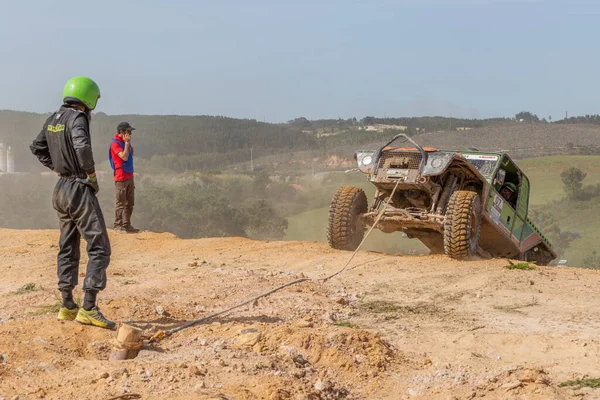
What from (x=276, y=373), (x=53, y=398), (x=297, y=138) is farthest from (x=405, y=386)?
(x=297, y=138)

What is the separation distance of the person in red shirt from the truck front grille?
4.99 metres

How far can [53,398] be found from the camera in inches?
189

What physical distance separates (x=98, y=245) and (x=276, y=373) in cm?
213

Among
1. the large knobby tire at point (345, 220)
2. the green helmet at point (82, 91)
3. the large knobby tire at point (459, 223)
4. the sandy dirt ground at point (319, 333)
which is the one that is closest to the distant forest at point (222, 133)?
the large knobby tire at point (345, 220)

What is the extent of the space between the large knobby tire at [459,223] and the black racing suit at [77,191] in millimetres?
6400

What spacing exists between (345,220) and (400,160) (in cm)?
137

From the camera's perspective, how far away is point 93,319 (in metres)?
6.63

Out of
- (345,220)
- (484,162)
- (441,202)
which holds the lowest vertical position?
(345,220)

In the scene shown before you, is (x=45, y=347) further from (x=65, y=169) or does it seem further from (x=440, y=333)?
(x=440, y=333)

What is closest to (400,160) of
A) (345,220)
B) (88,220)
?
(345,220)

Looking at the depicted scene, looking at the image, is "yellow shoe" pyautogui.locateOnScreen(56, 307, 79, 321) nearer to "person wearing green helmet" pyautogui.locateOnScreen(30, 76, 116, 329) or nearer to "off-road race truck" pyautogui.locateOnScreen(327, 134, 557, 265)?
"person wearing green helmet" pyautogui.locateOnScreen(30, 76, 116, 329)

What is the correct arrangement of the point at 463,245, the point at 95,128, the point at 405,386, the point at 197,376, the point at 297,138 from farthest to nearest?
the point at 297,138 < the point at 95,128 < the point at 463,245 < the point at 405,386 < the point at 197,376

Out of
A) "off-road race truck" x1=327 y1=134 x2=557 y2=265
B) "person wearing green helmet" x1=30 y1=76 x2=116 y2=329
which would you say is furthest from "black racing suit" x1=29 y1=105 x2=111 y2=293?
"off-road race truck" x1=327 y1=134 x2=557 y2=265

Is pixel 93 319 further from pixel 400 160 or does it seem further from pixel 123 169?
pixel 123 169
